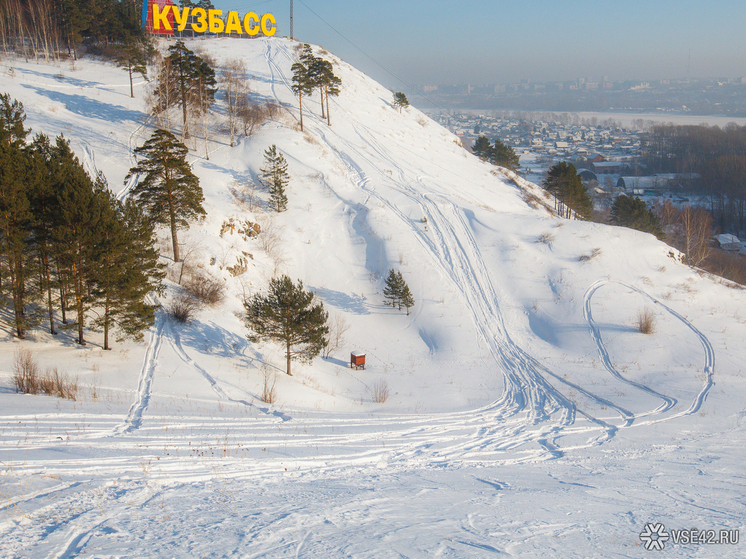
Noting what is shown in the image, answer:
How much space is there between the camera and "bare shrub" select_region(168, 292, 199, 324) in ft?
63.3

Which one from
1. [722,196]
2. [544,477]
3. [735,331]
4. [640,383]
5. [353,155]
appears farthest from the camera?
[722,196]

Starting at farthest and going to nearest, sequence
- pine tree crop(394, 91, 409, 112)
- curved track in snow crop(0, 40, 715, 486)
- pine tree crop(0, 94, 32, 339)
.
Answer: pine tree crop(394, 91, 409, 112) < pine tree crop(0, 94, 32, 339) < curved track in snow crop(0, 40, 715, 486)

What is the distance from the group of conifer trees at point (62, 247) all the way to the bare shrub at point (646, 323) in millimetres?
22771

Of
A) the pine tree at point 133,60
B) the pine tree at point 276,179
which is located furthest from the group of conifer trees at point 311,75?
the pine tree at point 133,60

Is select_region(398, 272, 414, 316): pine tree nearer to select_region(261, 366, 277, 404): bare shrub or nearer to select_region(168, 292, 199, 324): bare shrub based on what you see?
select_region(261, 366, 277, 404): bare shrub

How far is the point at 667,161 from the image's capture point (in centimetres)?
9925

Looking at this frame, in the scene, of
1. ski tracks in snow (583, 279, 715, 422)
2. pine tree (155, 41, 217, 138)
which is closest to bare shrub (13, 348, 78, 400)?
ski tracks in snow (583, 279, 715, 422)

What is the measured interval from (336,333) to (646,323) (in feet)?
53.0

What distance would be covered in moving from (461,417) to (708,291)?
65.2 feet

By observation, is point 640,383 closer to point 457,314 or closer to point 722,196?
point 457,314

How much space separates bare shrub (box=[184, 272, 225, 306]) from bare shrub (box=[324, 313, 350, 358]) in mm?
6356

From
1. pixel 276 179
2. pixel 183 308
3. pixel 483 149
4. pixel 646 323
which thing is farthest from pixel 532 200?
pixel 183 308

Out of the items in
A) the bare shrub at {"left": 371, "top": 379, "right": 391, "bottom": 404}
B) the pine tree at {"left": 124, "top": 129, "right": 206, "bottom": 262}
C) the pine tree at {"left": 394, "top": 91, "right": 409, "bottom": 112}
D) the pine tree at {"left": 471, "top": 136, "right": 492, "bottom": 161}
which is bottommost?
the bare shrub at {"left": 371, "top": 379, "right": 391, "bottom": 404}

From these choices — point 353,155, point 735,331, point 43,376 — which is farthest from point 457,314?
point 353,155
